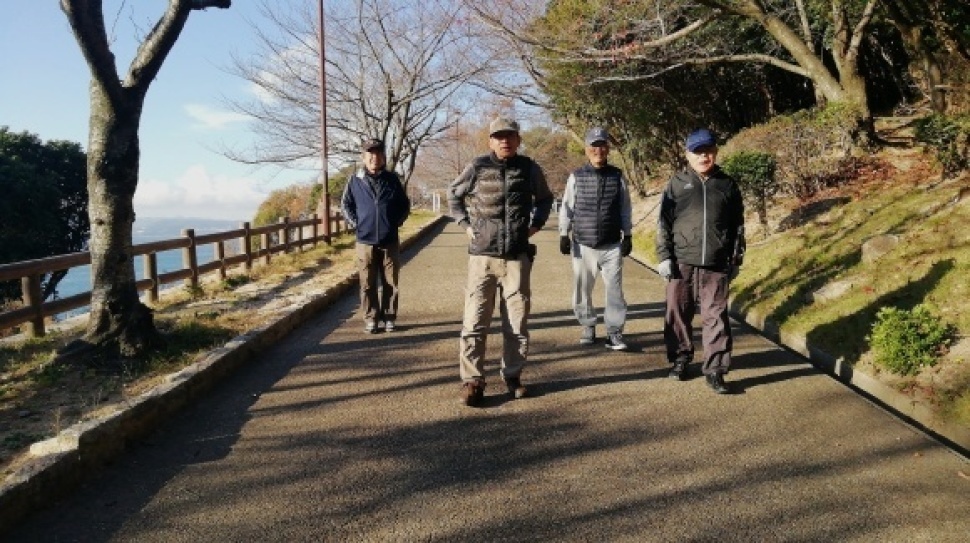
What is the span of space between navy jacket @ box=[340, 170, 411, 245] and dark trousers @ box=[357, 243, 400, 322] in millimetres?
102

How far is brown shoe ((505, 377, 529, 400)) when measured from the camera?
4594 mm

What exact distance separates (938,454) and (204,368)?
15.1ft

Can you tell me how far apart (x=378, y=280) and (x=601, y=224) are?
236 cm

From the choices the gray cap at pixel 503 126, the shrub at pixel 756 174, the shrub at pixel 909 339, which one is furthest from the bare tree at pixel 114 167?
the shrub at pixel 756 174

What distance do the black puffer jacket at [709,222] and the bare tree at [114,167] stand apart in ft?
13.7

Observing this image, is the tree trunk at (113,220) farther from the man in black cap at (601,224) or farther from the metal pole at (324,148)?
the metal pole at (324,148)

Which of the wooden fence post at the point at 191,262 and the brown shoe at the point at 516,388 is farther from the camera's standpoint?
the wooden fence post at the point at 191,262

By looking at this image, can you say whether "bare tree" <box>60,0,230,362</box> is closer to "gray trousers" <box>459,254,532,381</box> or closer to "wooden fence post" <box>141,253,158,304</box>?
"gray trousers" <box>459,254,532,381</box>

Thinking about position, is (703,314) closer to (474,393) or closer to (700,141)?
(700,141)

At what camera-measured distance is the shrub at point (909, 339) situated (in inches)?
180

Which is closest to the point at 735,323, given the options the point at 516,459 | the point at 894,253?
the point at 894,253

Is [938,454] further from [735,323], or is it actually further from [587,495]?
[735,323]


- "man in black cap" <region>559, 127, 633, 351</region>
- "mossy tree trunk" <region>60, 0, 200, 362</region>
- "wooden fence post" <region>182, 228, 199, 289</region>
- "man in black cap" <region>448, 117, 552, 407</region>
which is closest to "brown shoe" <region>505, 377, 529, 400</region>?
"man in black cap" <region>448, 117, 552, 407</region>

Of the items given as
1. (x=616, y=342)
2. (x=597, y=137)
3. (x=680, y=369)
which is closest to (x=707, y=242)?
(x=680, y=369)
